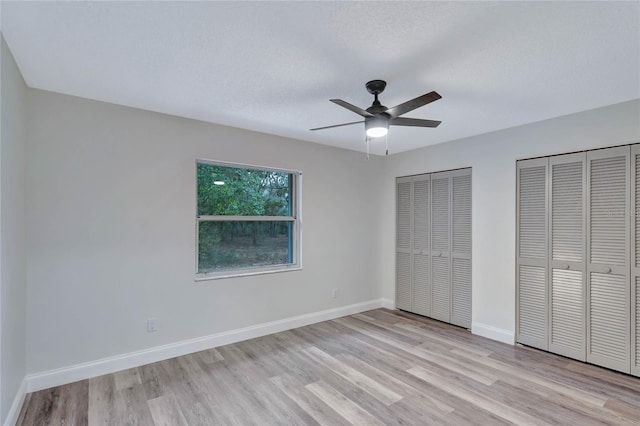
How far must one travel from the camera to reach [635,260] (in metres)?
2.81

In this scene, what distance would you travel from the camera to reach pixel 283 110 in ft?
10.1

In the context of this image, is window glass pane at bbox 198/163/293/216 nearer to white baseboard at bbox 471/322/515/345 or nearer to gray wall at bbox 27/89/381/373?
gray wall at bbox 27/89/381/373

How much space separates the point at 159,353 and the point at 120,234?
1223 millimetres

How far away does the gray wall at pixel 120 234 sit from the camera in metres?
2.63

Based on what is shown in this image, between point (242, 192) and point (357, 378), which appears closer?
point (357, 378)

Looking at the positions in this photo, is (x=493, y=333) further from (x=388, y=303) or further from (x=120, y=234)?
(x=120, y=234)

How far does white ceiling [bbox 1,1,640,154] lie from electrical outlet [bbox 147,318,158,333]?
205cm

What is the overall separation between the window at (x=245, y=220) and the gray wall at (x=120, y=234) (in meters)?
0.15

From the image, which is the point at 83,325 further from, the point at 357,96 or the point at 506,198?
the point at 506,198

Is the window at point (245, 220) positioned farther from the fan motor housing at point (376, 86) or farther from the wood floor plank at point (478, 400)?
the wood floor plank at point (478, 400)

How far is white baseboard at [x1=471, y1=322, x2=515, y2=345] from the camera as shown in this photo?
3589mm

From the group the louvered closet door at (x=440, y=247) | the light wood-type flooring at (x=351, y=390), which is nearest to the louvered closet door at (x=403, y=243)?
the louvered closet door at (x=440, y=247)

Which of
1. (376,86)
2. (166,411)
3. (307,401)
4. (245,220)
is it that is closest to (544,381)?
(307,401)

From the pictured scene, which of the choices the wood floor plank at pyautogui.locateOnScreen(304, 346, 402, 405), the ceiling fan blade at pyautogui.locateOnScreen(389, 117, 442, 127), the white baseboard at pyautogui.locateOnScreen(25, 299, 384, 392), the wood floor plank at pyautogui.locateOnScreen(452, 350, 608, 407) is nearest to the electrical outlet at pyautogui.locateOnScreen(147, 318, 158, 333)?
the white baseboard at pyautogui.locateOnScreen(25, 299, 384, 392)
